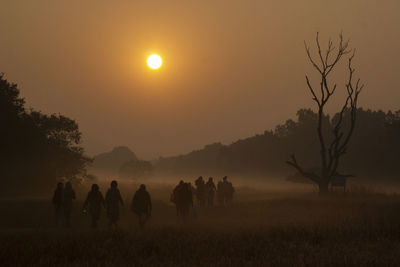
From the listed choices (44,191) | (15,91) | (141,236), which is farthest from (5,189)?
(141,236)

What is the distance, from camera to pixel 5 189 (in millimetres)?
45625

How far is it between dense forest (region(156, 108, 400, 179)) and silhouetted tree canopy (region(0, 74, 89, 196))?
58.1 m

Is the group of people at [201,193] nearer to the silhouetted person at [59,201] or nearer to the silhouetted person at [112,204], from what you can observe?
the silhouetted person at [112,204]

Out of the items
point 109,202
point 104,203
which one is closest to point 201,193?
point 109,202

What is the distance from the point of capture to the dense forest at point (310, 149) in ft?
294

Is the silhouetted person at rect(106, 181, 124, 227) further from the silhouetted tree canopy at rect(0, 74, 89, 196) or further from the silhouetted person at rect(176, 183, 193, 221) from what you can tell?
the silhouetted tree canopy at rect(0, 74, 89, 196)

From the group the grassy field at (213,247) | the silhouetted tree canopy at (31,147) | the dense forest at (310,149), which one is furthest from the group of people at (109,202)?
the dense forest at (310,149)

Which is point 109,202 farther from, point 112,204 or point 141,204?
point 141,204

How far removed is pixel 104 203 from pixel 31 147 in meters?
29.4

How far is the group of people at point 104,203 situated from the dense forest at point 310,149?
73.1 metres

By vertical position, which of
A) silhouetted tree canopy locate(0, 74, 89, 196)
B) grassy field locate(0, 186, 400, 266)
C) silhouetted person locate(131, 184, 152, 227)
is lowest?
grassy field locate(0, 186, 400, 266)

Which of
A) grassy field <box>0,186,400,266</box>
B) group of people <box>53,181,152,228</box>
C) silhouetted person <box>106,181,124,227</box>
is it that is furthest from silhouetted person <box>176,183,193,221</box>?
grassy field <box>0,186,400,266</box>

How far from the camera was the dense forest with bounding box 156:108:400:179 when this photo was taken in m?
89.8

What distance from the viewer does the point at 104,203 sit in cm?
2162
